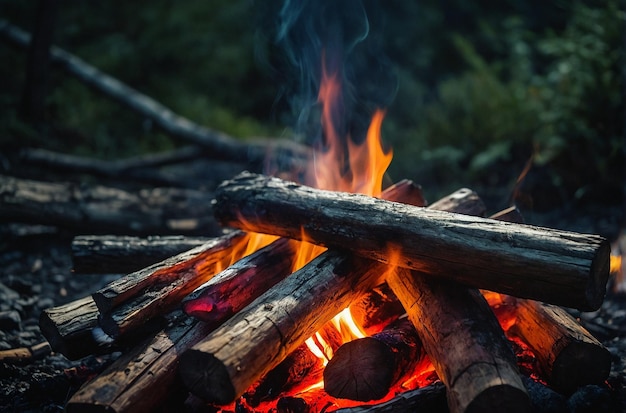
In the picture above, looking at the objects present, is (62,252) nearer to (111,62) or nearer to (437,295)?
(437,295)

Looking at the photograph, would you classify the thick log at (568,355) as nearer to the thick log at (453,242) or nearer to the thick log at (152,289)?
the thick log at (453,242)

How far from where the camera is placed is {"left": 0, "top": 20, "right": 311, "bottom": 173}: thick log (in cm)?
711

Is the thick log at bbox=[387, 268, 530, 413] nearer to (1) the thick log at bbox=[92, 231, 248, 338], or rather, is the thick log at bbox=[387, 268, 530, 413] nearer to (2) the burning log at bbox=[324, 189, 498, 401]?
(2) the burning log at bbox=[324, 189, 498, 401]

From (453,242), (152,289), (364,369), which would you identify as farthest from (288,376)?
(453,242)

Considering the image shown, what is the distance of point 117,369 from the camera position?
2.45m

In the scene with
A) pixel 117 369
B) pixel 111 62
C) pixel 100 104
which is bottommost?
pixel 117 369

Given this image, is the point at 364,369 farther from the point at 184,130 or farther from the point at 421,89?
the point at 421,89

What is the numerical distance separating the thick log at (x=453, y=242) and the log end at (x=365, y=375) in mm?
500

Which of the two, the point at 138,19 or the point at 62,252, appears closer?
the point at 62,252

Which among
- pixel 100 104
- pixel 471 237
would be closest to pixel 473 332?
pixel 471 237

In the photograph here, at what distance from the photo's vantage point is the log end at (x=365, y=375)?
103 inches

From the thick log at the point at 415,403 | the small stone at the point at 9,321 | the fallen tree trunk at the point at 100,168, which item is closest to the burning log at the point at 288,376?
the thick log at the point at 415,403

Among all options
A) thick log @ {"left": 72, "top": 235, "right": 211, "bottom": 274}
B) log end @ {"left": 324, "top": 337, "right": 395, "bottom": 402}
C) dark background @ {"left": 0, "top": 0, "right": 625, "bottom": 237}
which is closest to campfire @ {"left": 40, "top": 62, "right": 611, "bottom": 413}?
log end @ {"left": 324, "top": 337, "right": 395, "bottom": 402}

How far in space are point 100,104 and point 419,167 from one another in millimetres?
5393
